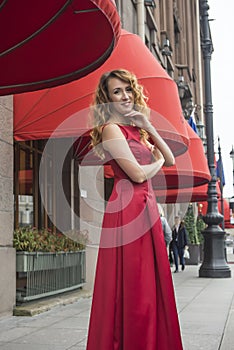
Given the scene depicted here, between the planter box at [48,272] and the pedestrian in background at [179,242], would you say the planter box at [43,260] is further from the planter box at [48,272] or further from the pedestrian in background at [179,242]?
the pedestrian in background at [179,242]

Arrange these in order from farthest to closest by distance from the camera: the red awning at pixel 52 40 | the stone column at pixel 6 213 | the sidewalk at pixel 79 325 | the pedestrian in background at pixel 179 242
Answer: the pedestrian in background at pixel 179 242 → the stone column at pixel 6 213 → the sidewalk at pixel 79 325 → the red awning at pixel 52 40

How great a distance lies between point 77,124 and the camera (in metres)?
8.75

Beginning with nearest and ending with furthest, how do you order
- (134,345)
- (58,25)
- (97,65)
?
1. (134,345)
2. (58,25)
3. (97,65)

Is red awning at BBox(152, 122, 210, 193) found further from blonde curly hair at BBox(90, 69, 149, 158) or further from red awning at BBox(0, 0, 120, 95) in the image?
blonde curly hair at BBox(90, 69, 149, 158)

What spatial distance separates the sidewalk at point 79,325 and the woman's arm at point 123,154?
2.68m

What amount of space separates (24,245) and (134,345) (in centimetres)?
531

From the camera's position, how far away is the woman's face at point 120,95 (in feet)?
12.9

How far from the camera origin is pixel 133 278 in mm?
3771

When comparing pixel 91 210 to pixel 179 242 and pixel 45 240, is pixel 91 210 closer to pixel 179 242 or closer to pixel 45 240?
pixel 45 240

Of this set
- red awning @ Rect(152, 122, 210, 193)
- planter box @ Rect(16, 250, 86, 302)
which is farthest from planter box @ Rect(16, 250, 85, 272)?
red awning @ Rect(152, 122, 210, 193)

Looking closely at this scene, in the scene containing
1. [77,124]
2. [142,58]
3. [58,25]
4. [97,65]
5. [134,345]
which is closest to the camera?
[134,345]

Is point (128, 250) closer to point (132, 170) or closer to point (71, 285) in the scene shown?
point (132, 170)

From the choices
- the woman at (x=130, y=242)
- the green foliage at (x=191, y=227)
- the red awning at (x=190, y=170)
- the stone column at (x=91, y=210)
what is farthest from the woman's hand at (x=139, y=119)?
the green foliage at (x=191, y=227)

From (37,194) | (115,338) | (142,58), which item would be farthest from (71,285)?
(115,338)
